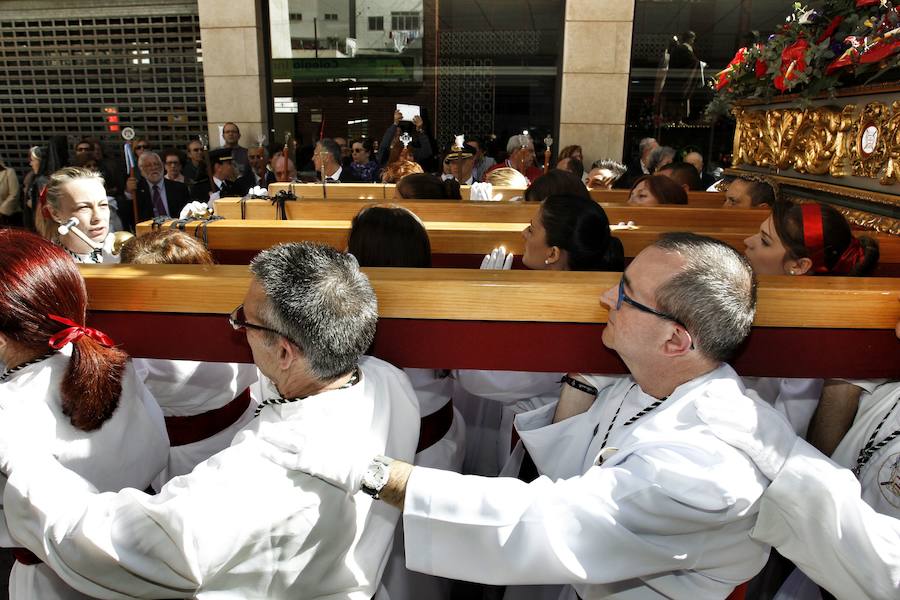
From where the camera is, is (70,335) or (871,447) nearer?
(70,335)

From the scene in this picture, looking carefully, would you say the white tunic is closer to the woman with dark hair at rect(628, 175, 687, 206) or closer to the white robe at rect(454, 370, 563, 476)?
the white robe at rect(454, 370, 563, 476)

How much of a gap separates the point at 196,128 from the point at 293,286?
9420 millimetres

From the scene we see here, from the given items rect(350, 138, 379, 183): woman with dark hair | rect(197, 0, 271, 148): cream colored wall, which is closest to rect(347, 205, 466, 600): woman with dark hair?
rect(350, 138, 379, 183): woman with dark hair

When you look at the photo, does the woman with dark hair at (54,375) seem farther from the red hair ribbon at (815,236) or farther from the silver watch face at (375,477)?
the red hair ribbon at (815,236)

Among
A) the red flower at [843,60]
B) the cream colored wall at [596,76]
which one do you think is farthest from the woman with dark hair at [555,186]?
the cream colored wall at [596,76]

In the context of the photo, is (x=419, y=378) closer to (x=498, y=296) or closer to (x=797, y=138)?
(x=498, y=296)

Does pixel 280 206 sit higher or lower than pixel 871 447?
higher

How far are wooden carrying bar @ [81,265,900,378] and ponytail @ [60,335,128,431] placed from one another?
146mm

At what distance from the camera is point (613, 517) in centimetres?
117

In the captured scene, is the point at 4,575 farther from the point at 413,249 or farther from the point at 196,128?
the point at 196,128

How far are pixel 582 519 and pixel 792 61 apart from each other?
9.74 ft

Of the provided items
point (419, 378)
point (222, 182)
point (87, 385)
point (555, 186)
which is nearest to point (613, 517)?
point (419, 378)

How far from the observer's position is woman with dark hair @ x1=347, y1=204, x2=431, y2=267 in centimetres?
205

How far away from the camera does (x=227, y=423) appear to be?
2.16 meters
